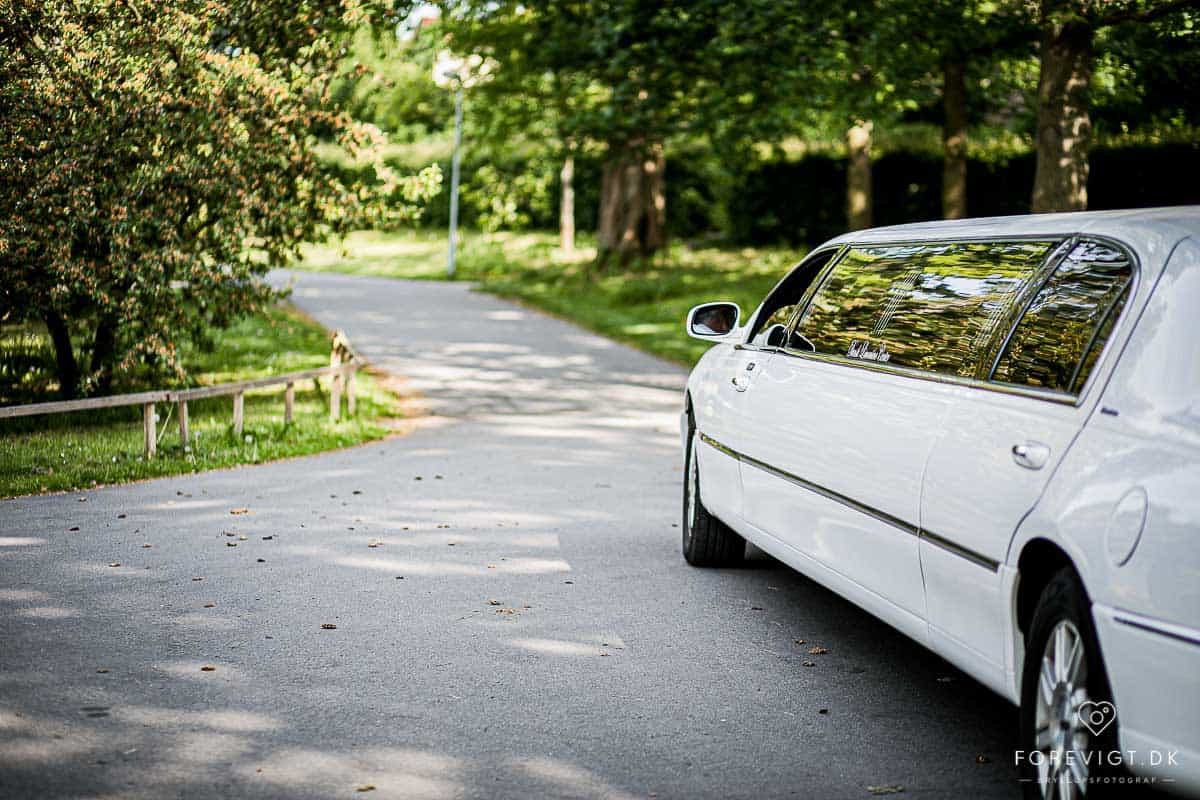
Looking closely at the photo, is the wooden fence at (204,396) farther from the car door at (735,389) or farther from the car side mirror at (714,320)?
the car door at (735,389)

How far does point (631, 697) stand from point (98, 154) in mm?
10083

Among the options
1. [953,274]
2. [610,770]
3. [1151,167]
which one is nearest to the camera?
[610,770]

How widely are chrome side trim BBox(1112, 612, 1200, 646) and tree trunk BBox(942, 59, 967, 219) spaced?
20122mm

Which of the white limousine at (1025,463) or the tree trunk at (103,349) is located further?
the tree trunk at (103,349)

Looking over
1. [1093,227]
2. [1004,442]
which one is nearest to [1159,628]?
[1004,442]

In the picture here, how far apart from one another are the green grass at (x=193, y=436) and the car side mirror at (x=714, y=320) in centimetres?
546

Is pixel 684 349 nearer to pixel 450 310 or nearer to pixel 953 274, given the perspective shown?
pixel 450 310

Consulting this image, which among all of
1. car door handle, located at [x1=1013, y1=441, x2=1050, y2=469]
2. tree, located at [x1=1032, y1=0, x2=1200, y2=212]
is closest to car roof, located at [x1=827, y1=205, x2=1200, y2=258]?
car door handle, located at [x1=1013, y1=441, x2=1050, y2=469]

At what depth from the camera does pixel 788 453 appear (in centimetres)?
638

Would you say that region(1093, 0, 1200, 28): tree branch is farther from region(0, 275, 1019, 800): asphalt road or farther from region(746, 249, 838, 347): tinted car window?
region(746, 249, 838, 347): tinted car window


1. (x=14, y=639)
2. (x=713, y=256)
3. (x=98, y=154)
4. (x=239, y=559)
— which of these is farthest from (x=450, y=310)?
(x=14, y=639)

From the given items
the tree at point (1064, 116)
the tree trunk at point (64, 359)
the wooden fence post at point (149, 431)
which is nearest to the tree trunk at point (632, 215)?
the tree at point (1064, 116)

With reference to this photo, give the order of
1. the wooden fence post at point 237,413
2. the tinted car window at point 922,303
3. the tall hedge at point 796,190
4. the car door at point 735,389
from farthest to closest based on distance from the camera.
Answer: the tall hedge at point 796,190, the wooden fence post at point 237,413, the car door at point 735,389, the tinted car window at point 922,303

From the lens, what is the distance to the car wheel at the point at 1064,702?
380 cm
